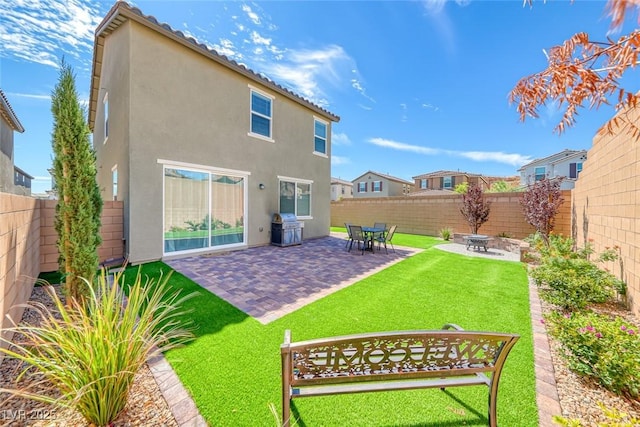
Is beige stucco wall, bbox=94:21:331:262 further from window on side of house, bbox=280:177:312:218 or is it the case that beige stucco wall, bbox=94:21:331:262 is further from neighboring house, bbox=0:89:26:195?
neighboring house, bbox=0:89:26:195

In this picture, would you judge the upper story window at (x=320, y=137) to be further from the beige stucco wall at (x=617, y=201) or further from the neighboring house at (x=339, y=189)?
the neighboring house at (x=339, y=189)

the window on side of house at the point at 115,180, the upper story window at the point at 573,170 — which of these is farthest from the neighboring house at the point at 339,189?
the window on side of house at the point at 115,180

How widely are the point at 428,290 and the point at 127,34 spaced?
35.3ft

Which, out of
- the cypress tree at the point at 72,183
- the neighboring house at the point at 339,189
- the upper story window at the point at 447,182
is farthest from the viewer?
the neighboring house at the point at 339,189

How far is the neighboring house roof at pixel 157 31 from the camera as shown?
22.7ft

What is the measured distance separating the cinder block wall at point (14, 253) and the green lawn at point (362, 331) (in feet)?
6.74

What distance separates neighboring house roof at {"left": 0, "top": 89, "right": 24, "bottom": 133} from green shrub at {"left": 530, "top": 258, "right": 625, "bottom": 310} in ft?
65.6

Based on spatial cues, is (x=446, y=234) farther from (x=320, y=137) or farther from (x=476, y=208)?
(x=320, y=137)

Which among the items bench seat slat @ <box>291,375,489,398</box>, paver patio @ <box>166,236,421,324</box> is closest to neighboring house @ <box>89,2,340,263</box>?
paver patio @ <box>166,236,421,324</box>

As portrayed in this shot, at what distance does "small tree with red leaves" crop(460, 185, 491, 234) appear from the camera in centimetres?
1263

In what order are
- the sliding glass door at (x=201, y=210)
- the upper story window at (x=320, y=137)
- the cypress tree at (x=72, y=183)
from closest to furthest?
the cypress tree at (x=72, y=183) → the sliding glass door at (x=201, y=210) → the upper story window at (x=320, y=137)

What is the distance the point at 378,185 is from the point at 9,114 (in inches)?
1472

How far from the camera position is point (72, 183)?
3867mm

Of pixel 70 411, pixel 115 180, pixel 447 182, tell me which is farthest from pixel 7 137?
pixel 447 182
